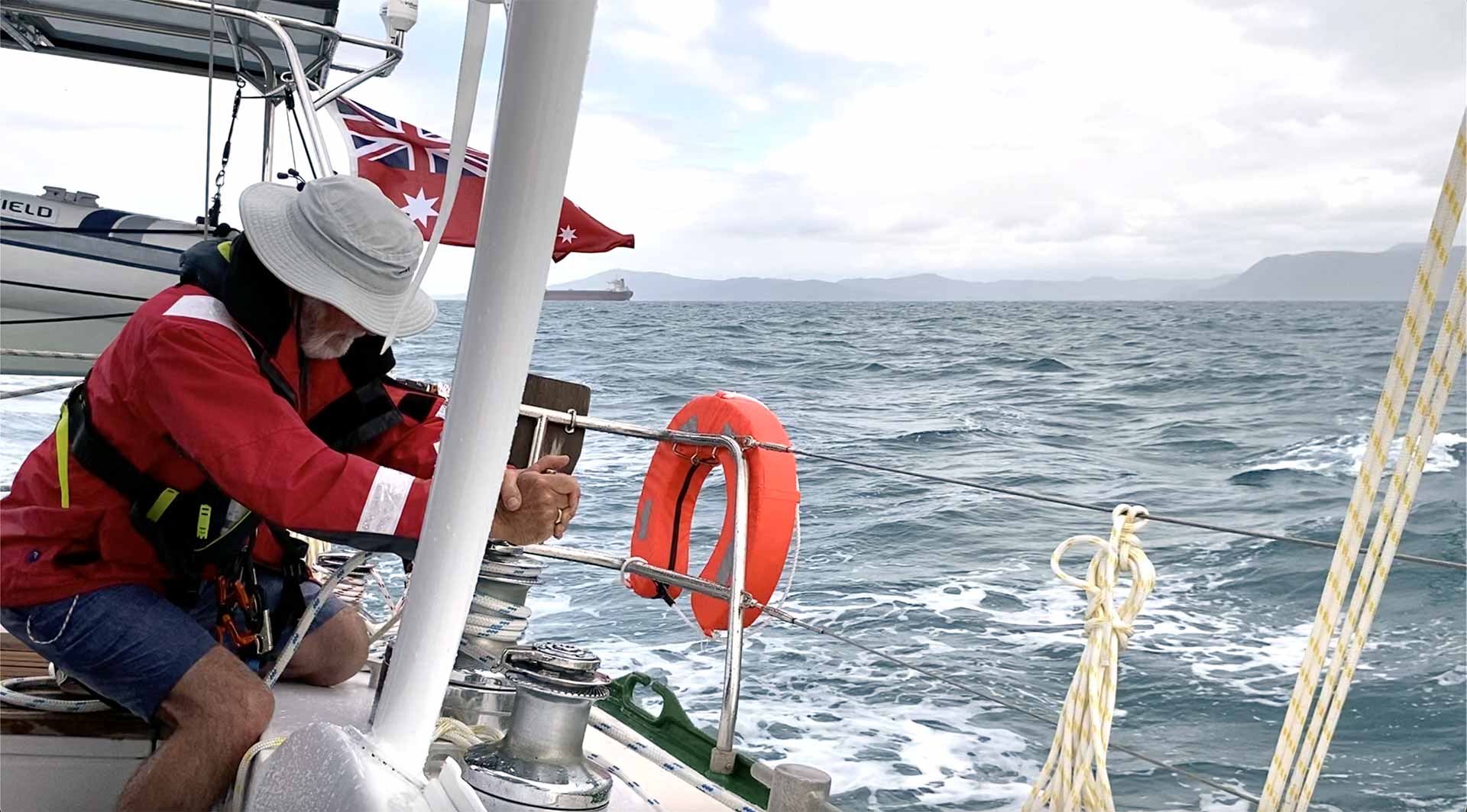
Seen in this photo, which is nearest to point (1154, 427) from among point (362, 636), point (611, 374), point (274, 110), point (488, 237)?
point (611, 374)

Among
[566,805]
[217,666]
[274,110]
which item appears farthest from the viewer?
[274,110]

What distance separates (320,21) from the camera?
182 inches

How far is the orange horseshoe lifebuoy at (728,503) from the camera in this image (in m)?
3.04

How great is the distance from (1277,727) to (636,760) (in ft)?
13.0

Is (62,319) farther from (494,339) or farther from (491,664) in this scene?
(494,339)

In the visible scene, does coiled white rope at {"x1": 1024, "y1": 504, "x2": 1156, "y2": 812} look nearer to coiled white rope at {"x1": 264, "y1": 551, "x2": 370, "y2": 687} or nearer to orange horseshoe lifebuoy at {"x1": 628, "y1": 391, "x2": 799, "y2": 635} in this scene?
orange horseshoe lifebuoy at {"x1": 628, "y1": 391, "x2": 799, "y2": 635}

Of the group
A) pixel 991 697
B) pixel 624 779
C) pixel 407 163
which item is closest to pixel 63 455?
pixel 624 779

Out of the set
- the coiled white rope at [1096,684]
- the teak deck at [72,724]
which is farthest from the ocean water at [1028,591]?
the teak deck at [72,724]

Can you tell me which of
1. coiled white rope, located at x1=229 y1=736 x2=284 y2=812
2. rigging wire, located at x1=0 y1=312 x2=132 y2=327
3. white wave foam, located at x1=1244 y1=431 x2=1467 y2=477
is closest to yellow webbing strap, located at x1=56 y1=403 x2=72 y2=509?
coiled white rope, located at x1=229 y1=736 x2=284 y2=812

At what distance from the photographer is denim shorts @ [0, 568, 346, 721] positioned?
5.25ft

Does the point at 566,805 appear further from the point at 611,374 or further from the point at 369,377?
the point at 611,374

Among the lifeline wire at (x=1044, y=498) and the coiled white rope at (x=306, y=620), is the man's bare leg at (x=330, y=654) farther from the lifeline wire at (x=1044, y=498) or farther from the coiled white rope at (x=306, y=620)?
the lifeline wire at (x=1044, y=498)

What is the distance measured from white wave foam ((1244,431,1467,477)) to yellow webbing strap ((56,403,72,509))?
10.2 meters

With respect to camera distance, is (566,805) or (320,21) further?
(320,21)
